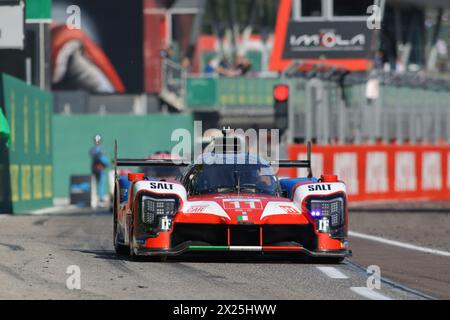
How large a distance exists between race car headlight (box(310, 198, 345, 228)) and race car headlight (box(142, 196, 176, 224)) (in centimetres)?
136

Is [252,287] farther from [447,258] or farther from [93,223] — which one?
[93,223]

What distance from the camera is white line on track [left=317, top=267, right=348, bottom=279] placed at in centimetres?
1250

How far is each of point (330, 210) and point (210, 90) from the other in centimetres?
3061

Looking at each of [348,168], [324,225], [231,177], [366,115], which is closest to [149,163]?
[231,177]

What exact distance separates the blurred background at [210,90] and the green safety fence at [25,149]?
0.13ft

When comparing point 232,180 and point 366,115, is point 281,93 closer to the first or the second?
point 366,115

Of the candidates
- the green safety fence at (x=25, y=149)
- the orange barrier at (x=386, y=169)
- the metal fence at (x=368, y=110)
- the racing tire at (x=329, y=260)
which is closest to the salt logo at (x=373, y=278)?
the racing tire at (x=329, y=260)

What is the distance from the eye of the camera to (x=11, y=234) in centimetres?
1852

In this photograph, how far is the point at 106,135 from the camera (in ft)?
137

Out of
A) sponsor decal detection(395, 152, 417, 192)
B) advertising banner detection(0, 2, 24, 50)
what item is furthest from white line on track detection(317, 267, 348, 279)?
sponsor decal detection(395, 152, 417, 192)

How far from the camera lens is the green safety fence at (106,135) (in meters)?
41.7

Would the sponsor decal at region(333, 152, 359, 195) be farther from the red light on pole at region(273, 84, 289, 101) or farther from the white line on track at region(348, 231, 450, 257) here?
the white line on track at region(348, 231, 450, 257)

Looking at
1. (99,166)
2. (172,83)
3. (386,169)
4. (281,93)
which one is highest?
(172,83)

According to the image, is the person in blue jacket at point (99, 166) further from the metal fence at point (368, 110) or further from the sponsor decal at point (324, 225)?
the sponsor decal at point (324, 225)
